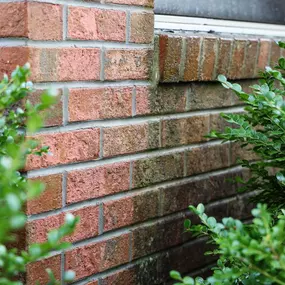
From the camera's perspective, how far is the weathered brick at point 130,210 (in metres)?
2.05

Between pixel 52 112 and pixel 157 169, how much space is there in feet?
1.93

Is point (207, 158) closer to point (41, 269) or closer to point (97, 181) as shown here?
point (97, 181)

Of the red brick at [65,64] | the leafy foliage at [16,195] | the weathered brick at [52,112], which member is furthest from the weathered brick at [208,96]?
the leafy foliage at [16,195]

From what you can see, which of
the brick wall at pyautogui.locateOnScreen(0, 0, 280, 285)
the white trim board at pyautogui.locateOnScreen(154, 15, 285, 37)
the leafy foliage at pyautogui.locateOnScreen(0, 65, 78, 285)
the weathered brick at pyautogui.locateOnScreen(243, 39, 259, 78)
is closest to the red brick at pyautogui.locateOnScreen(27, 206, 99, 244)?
the brick wall at pyautogui.locateOnScreen(0, 0, 280, 285)

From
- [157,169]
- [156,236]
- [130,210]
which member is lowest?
[156,236]

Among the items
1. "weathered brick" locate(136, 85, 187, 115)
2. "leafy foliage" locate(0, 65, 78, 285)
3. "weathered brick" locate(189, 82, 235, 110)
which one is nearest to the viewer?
A: "leafy foliage" locate(0, 65, 78, 285)

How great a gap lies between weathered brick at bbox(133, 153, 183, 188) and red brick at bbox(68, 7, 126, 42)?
47 centimetres

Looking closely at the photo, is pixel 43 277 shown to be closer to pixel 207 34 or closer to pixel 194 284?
pixel 194 284

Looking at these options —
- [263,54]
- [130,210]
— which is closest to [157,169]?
[130,210]

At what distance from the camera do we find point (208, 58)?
2.38m

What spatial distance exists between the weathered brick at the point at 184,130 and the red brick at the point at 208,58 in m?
0.17

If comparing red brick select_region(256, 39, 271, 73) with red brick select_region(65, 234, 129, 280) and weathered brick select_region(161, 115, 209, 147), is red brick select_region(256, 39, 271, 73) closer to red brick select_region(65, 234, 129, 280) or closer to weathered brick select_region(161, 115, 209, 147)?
weathered brick select_region(161, 115, 209, 147)

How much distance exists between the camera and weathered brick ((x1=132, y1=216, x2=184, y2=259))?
7.16 ft

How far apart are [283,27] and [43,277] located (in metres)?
1.90
